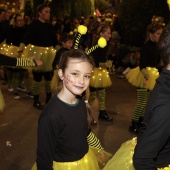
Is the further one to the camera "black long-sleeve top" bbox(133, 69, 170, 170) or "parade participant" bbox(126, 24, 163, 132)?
"parade participant" bbox(126, 24, 163, 132)

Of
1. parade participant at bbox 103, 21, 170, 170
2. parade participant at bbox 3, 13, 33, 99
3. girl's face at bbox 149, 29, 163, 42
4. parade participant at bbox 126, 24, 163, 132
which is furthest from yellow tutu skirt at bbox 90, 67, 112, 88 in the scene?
parade participant at bbox 103, 21, 170, 170

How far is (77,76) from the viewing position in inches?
96.8

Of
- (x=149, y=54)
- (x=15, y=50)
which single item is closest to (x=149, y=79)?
(x=149, y=54)

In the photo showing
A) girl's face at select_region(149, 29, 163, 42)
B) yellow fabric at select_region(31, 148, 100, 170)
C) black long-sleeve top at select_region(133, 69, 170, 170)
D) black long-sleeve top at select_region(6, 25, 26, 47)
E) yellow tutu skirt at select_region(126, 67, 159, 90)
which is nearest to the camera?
black long-sleeve top at select_region(133, 69, 170, 170)

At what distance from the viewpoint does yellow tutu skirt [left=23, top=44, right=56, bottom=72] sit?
6512 mm

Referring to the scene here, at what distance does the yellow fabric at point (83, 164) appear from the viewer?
256 cm

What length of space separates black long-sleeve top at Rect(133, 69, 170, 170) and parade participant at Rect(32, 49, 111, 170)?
2.65 ft

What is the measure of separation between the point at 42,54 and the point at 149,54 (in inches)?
92.5

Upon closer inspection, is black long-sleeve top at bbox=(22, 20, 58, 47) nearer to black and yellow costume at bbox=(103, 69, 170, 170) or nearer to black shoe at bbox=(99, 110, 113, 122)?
black shoe at bbox=(99, 110, 113, 122)

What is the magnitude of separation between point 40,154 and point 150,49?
3435 mm

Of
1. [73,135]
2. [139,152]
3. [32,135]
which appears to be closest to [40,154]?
[73,135]

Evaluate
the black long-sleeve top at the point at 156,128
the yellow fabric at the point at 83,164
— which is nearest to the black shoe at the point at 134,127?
the yellow fabric at the point at 83,164

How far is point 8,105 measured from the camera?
23.0ft

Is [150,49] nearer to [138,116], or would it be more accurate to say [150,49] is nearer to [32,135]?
[138,116]
